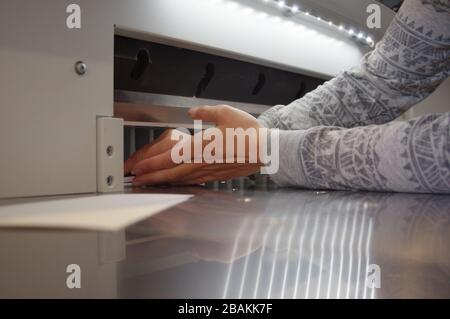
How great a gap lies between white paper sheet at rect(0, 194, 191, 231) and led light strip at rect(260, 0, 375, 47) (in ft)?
2.48

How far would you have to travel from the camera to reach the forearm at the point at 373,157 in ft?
2.17

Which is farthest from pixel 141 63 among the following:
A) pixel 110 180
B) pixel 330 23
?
pixel 330 23

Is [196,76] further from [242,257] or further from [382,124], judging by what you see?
[242,257]

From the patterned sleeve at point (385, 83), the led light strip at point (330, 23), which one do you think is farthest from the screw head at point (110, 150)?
the led light strip at point (330, 23)

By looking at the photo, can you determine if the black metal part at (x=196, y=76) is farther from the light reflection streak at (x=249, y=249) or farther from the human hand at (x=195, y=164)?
the light reflection streak at (x=249, y=249)

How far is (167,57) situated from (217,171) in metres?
0.34

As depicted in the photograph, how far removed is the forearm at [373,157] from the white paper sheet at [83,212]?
0.28m

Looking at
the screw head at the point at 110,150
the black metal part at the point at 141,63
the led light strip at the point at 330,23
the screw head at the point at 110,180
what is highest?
the led light strip at the point at 330,23

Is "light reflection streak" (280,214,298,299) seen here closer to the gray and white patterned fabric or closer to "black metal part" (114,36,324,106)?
the gray and white patterned fabric

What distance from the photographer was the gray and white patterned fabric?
68 centimetres

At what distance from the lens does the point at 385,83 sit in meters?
1.03

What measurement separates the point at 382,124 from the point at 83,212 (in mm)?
647

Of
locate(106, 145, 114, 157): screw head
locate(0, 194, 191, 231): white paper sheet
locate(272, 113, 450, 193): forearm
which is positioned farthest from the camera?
locate(106, 145, 114, 157): screw head

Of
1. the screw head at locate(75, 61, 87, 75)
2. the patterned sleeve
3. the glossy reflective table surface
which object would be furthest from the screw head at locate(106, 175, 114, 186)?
the patterned sleeve
